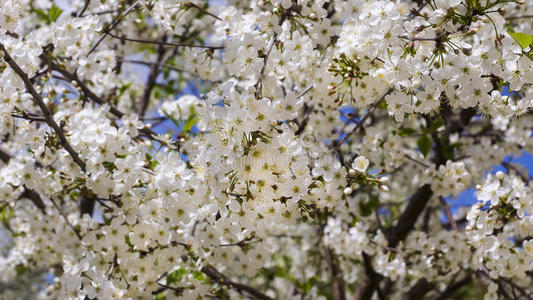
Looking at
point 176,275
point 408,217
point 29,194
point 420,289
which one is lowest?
point 420,289

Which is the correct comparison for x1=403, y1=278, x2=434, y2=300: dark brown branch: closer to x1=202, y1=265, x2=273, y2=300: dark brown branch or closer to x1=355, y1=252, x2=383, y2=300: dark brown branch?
x1=355, y1=252, x2=383, y2=300: dark brown branch

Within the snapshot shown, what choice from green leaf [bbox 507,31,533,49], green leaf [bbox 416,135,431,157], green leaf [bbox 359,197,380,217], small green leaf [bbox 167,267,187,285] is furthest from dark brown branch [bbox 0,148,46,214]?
green leaf [bbox 507,31,533,49]

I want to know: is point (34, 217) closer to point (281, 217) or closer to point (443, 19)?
point (281, 217)

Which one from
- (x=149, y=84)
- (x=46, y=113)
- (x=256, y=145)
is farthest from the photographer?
(x=149, y=84)

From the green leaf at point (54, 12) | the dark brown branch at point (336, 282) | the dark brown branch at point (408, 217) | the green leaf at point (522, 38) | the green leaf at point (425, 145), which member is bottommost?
the dark brown branch at point (336, 282)

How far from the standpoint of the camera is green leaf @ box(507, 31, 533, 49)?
1981 mm

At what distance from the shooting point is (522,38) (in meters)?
1.99

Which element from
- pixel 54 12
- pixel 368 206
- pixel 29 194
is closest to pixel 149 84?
pixel 54 12

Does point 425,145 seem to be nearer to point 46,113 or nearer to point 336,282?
point 336,282

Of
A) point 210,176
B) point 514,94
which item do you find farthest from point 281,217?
point 514,94

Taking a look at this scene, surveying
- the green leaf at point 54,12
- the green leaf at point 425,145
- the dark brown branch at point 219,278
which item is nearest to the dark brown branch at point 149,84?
the green leaf at point 54,12

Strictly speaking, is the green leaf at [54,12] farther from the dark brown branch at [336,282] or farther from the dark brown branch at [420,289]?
the dark brown branch at [420,289]

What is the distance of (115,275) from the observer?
273 cm

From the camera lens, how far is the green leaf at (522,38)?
1981mm
